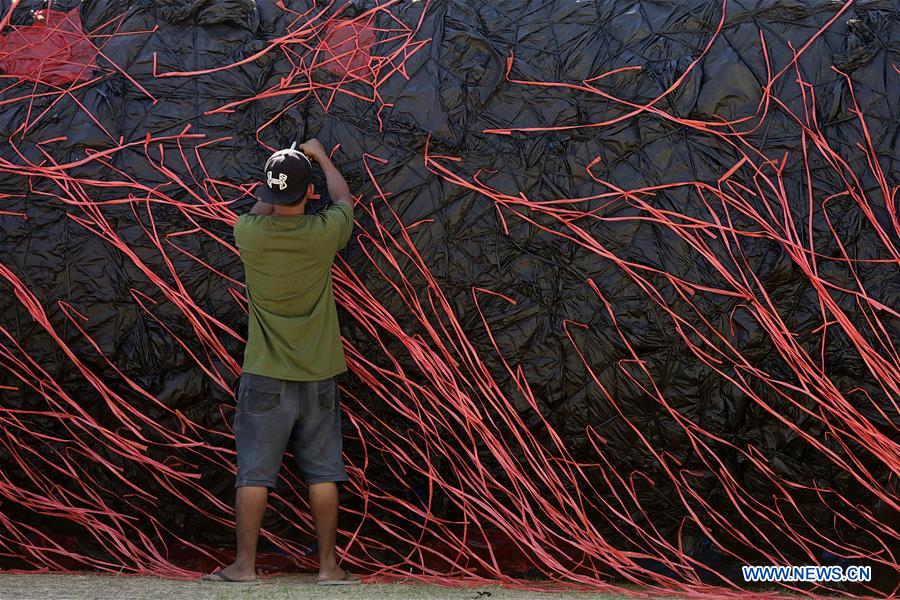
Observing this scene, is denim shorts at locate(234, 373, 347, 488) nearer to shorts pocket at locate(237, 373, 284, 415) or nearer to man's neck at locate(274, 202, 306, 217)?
shorts pocket at locate(237, 373, 284, 415)

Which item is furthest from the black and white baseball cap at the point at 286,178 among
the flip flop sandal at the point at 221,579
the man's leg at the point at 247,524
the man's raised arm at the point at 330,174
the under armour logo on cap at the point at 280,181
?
the flip flop sandal at the point at 221,579

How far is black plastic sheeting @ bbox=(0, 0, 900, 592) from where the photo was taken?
3.61 metres

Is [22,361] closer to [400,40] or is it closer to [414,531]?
[414,531]

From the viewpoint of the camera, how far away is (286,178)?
3.35m

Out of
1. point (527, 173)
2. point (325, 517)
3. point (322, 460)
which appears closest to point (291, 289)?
point (322, 460)

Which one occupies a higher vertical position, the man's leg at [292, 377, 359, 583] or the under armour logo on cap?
the under armour logo on cap

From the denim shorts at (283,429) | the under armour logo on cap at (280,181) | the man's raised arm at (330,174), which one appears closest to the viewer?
A: the under armour logo on cap at (280,181)

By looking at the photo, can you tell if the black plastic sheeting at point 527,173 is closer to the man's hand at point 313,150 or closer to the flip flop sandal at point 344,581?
the man's hand at point 313,150

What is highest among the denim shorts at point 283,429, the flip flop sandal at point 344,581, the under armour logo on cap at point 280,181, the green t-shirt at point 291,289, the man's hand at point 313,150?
the man's hand at point 313,150

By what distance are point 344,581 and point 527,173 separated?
1.65 meters

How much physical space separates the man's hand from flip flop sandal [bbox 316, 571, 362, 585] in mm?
1531

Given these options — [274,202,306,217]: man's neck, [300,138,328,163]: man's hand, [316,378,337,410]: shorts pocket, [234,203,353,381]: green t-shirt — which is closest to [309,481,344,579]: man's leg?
[316,378,337,410]: shorts pocket

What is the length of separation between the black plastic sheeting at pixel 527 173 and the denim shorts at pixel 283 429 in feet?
0.96

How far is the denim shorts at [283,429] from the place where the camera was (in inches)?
136
